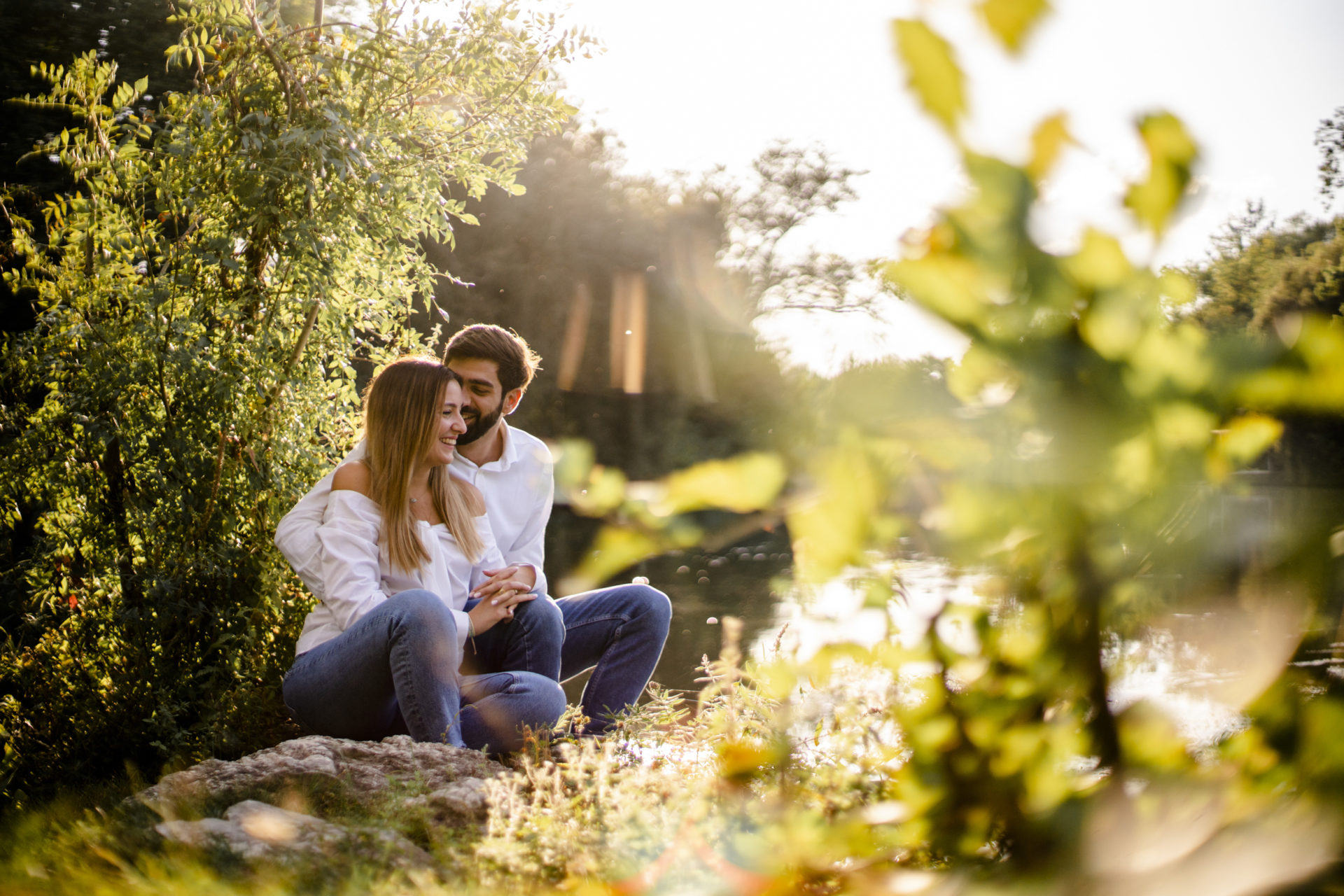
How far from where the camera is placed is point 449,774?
8.69ft

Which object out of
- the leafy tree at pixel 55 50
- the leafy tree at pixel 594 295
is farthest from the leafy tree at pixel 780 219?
the leafy tree at pixel 55 50

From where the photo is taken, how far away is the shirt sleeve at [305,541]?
3184 millimetres

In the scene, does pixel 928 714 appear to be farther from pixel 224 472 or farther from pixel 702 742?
pixel 224 472

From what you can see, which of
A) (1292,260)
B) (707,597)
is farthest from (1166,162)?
(1292,260)

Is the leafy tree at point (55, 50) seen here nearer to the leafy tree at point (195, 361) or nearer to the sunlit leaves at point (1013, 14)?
the leafy tree at point (195, 361)

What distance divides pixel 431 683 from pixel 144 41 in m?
10.6

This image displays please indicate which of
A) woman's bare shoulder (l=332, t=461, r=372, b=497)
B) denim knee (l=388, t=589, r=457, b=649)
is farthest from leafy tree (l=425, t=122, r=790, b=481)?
denim knee (l=388, t=589, r=457, b=649)

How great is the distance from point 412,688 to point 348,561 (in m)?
0.48

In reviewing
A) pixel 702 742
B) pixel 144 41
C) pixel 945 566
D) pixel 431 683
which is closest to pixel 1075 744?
pixel 945 566

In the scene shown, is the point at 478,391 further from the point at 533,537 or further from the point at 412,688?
the point at 412,688

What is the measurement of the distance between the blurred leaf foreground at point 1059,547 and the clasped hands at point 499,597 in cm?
260

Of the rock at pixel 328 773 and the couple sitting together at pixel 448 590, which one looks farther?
the couple sitting together at pixel 448 590

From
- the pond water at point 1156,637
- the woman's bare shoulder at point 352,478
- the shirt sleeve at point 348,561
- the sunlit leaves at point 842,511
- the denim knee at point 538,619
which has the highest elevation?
the sunlit leaves at point 842,511

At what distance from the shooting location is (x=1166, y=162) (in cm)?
56
